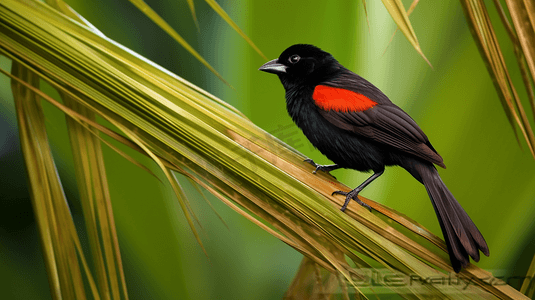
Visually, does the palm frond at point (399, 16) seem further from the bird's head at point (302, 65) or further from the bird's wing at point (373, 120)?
the bird's head at point (302, 65)

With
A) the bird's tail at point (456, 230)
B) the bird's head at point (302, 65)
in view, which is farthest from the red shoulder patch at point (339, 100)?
the bird's tail at point (456, 230)

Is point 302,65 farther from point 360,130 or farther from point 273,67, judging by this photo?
point 360,130

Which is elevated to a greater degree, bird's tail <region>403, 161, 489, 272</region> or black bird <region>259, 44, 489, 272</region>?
black bird <region>259, 44, 489, 272</region>

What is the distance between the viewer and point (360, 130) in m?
0.86

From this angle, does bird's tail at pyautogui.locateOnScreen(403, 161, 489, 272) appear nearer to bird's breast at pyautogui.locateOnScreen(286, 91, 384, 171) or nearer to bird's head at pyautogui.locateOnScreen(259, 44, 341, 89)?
bird's breast at pyautogui.locateOnScreen(286, 91, 384, 171)

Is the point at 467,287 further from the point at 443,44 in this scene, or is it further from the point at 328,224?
the point at 443,44

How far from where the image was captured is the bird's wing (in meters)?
0.79

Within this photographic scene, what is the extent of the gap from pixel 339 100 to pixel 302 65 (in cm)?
24

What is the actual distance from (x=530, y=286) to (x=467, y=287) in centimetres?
29

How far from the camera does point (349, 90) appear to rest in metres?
0.89

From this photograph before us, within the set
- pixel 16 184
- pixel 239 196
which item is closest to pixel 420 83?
pixel 239 196

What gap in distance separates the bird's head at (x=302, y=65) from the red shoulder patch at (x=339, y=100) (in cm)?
10

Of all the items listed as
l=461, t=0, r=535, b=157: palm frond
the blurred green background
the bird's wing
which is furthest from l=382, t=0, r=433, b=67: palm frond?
the blurred green background

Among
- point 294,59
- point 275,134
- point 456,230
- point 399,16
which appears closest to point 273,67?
point 294,59
